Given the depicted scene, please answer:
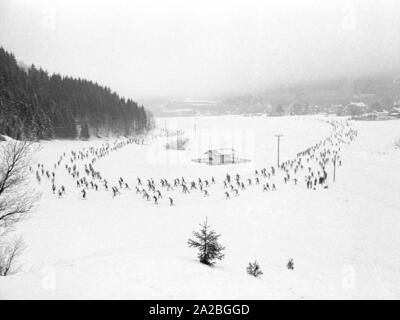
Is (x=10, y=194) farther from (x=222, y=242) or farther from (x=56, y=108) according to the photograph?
(x=56, y=108)

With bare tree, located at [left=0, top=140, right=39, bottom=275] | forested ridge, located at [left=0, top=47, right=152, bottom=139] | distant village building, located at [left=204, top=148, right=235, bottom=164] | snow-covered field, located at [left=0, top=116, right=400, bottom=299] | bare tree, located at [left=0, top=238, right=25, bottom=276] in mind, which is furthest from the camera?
forested ridge, located at [left=0, top=47, right=152, bottom=139]

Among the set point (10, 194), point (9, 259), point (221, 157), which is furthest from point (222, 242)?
point (221, 157)

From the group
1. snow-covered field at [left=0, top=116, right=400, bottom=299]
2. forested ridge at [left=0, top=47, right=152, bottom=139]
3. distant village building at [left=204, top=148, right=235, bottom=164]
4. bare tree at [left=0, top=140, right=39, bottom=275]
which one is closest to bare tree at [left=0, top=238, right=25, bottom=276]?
bare tree at [left=0, top=140, right=39, bottom=275]

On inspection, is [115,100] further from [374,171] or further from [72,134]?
[374,171]

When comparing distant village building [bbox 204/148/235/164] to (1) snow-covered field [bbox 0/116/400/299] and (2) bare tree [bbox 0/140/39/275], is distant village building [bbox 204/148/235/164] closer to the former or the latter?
(1) snow-covered field [bbox 0/116/400/299]

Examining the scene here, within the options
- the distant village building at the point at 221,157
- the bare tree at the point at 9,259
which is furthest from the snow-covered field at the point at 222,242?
the distant village building at the point at 221,157
